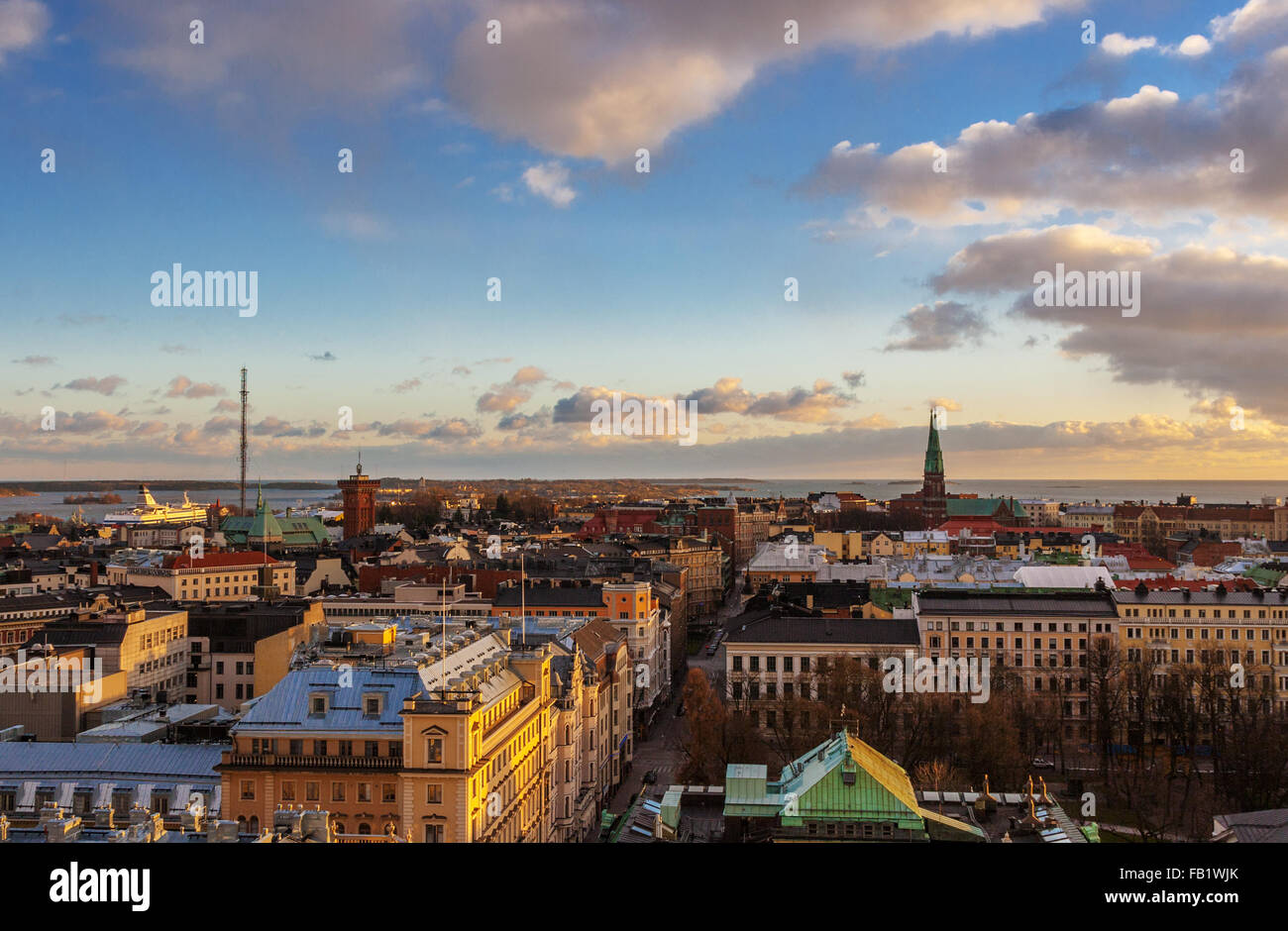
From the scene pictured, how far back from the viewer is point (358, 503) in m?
112

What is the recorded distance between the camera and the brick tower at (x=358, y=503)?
10962 cm

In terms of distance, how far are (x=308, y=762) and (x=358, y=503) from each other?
92042 millimetres

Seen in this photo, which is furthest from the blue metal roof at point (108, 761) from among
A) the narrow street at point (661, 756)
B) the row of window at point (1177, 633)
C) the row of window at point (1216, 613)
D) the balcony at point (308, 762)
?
the row of window at point (1216, 613)

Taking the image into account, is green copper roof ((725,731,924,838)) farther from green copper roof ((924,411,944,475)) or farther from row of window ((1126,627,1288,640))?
green copper roof ((924,411,944,475))

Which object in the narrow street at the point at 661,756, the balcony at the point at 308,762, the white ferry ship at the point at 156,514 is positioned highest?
the white ferry ship at the point at 156,514

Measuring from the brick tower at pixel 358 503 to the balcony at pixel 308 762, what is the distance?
292 feet

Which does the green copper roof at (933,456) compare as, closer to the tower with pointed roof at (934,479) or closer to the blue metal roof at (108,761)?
the tower with pointed roof at (934,479)

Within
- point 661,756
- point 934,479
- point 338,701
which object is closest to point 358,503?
point 934,479

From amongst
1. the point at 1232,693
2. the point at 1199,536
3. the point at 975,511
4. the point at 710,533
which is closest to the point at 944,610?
the point at 1232,693
